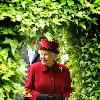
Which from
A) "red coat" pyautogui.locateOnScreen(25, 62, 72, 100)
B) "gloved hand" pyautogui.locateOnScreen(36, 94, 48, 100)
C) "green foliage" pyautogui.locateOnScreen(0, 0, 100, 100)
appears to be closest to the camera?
"green foliage" pyautogui.locateOnScreen(0, 0, 100, 100)

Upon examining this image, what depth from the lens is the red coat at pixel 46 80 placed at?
16.8ft

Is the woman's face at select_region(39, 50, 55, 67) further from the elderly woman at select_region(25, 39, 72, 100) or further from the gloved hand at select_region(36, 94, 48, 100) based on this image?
the gloved hand at select_region(36, 94, 48, 100)

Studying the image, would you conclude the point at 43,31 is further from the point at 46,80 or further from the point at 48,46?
the point at 46,80

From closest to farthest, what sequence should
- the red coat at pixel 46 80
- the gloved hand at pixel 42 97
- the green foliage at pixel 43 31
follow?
the green foliage at pixel 43 31 < the gloved hand at pixel 42 97 < the red coat at pixel 46 80

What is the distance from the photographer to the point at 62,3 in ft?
14.4

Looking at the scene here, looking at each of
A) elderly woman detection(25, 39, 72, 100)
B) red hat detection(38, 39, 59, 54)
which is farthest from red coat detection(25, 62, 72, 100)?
red hat detection(38, 39, 59, 54)

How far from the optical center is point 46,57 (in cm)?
500

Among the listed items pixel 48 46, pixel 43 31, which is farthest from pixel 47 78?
pixel 43 31

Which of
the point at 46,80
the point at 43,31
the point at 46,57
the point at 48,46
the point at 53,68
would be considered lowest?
the point at 46,80

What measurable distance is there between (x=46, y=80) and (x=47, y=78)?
0.12 ft

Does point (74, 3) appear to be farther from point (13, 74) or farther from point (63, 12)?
point (13, 74)

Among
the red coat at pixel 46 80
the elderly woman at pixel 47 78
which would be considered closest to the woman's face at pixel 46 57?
the elderly woman at pixel 47 78

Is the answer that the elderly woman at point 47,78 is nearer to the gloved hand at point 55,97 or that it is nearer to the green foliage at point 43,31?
the gloved hand at point 55,97

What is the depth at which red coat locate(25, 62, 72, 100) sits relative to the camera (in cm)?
512
